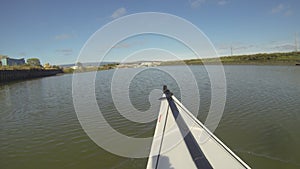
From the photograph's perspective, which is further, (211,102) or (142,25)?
(211,102)

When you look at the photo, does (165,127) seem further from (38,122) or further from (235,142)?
(38,122)

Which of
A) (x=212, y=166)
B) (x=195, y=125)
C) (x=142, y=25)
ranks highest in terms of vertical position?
(x=142, y=25)

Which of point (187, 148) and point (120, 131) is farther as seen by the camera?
point (120, 131)

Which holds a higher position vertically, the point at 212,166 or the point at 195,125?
the point at 195,125

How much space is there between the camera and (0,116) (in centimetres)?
1107

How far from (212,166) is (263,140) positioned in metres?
3.70

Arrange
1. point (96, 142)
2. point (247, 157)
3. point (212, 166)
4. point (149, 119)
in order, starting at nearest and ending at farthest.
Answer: point (212, 166) → point (247, 157) → point (96, 142) → point (149, 119)

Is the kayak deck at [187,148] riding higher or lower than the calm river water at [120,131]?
higher

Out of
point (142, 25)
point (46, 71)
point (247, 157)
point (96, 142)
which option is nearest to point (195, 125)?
point (247, 157)

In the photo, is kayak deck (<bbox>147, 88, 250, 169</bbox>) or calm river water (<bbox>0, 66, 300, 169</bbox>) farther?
calm river water (<bbox>0, 66, 300, 169</bbox>)

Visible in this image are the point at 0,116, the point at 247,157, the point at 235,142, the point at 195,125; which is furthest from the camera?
the point at 0,116

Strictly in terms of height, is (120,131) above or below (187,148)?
below

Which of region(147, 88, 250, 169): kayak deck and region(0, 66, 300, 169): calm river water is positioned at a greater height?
region(147, 88, 250, 169): kayak deck

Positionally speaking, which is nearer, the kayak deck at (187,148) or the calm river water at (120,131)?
the kayak deck at (187,148)
